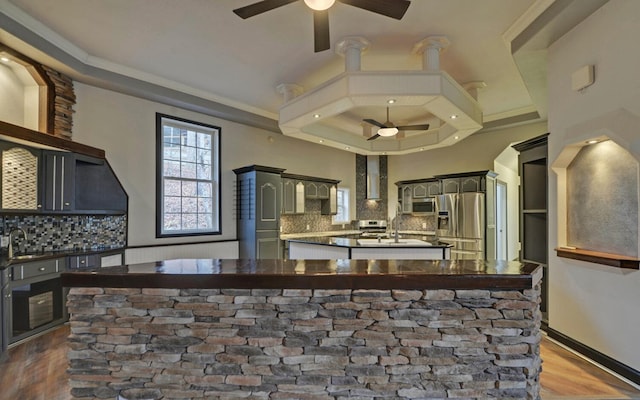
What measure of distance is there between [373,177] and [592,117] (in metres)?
5.73

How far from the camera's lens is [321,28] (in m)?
2.60

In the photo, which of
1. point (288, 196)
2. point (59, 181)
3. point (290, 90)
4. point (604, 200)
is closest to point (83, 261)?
point (59, 181)

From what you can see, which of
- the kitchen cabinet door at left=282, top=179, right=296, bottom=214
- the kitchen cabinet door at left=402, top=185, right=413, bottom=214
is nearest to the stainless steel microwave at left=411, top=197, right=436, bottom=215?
the kitchen cabinet door at left=402, top=185, right=413, bottom=214

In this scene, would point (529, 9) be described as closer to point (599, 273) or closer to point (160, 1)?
point (599, 273)

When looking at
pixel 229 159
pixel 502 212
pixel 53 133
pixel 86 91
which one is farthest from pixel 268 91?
pixel 502 212

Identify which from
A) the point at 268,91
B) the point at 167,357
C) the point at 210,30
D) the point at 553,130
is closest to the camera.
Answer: the point at 167,357

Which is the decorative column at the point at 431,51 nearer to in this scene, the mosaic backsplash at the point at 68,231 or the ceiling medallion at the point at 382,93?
the ceiling medallion at the point at 382,93

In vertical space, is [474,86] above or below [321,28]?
above

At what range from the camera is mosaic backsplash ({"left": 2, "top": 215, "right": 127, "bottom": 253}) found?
3.41m

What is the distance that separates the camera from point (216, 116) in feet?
17.8

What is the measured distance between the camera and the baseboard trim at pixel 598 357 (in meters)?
2.26

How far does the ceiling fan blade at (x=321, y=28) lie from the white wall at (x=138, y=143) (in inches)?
127

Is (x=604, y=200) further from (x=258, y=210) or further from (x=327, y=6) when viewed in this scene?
(x=258, y=210)

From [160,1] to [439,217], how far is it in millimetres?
5907
